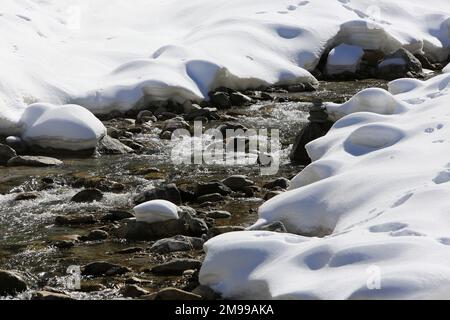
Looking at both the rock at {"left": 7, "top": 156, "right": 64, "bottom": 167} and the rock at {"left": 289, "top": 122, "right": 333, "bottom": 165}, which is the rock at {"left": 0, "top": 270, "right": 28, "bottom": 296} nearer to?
the rock at {"left": 7, "top": 156, "right": 64, "bottom": 167}

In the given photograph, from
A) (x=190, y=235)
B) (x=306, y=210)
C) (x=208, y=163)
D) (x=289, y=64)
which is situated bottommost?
(x=289, y=64)

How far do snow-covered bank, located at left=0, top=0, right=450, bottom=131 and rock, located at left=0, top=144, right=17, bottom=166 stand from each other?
126 centimetres

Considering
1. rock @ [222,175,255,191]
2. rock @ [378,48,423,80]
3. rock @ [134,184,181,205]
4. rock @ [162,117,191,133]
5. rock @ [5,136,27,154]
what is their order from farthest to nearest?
rock @ [378,48,423,80], rock @ [162,117,191,133], rock @ [5,136,27,154], rock @ [222,175,255,191], rock @ [134,184,181,205]

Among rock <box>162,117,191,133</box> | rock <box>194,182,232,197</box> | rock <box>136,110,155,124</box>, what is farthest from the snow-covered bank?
rock <box>194,182,232,197</box>

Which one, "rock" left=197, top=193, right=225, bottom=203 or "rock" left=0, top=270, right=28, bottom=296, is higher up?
"rock" left=0, top=270, right=28, bottom=296

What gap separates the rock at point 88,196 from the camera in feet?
37.2

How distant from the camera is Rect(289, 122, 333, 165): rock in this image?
13.6 meters

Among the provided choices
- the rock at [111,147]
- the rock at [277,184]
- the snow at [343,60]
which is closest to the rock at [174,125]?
the rock at [111,147]

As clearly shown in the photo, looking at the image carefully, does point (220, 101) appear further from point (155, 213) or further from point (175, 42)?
point (155, 213)
